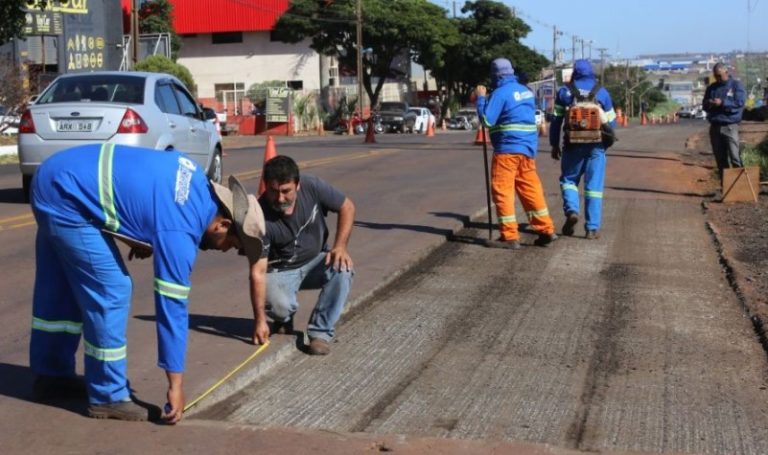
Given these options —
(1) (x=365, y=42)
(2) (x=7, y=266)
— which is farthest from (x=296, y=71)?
(2) (x=7, y=266)

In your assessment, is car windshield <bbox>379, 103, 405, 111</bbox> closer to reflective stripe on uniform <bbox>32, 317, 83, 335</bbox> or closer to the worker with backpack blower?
the worker with backpack blower

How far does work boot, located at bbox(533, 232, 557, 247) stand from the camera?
11711 millimetres

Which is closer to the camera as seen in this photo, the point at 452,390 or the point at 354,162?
the point at 452,390

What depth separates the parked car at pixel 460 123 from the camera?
66.1 m

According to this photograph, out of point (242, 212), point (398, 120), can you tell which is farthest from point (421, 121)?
point (242, 212)

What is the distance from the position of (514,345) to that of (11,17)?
69.9ft

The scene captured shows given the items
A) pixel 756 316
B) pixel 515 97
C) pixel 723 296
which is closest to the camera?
pixel 756 316

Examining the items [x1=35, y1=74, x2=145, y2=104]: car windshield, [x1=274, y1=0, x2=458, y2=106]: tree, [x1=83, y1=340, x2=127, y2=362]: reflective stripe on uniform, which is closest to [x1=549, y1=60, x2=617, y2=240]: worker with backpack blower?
[x1=35, y1=74, x2=145, y2=104]: car windshield

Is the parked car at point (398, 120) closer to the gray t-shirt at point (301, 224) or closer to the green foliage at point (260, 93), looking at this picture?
the green foliage at point (260, 93)

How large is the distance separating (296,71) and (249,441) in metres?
62.6

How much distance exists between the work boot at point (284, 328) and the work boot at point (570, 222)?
562cm

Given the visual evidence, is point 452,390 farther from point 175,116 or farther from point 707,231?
point 175,116

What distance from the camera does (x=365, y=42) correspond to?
68.6 m

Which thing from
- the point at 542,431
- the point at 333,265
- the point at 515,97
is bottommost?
the point at 542,431
